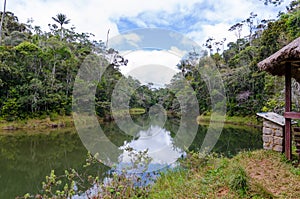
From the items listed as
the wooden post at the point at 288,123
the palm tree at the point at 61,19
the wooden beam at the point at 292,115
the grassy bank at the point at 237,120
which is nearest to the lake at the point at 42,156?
the wooden post at the point at 288,123

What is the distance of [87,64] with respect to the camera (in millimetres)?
16672

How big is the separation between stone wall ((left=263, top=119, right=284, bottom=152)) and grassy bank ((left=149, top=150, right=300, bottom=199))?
0.44ft

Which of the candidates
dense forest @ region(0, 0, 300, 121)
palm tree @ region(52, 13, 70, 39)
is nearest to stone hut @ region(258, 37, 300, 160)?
dense forest @ region(0, 0, 300, 121)

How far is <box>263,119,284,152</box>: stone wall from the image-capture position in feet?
11.2

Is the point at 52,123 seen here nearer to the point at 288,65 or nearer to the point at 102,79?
the point at 102,79

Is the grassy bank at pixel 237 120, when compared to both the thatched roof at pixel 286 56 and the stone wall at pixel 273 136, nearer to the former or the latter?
the stone wall at pixel 273 136

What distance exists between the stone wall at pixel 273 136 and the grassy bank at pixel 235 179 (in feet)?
0.44

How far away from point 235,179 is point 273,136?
166 cm

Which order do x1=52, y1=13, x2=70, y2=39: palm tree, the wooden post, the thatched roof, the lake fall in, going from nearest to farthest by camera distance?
the thatched roof, the wooden post, the lake, x1=52, y1=13, x2=70, y2=39: palm tree

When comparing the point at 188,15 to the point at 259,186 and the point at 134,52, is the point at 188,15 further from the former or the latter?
the point at 259,186

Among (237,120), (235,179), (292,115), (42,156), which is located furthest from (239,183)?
(237,120)

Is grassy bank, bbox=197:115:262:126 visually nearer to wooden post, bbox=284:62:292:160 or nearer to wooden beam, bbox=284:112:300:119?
wooden post, bbox=284:62:292:160

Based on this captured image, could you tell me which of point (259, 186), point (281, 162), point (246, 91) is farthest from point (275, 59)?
point (246, 91)

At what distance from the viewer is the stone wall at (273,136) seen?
341cm
